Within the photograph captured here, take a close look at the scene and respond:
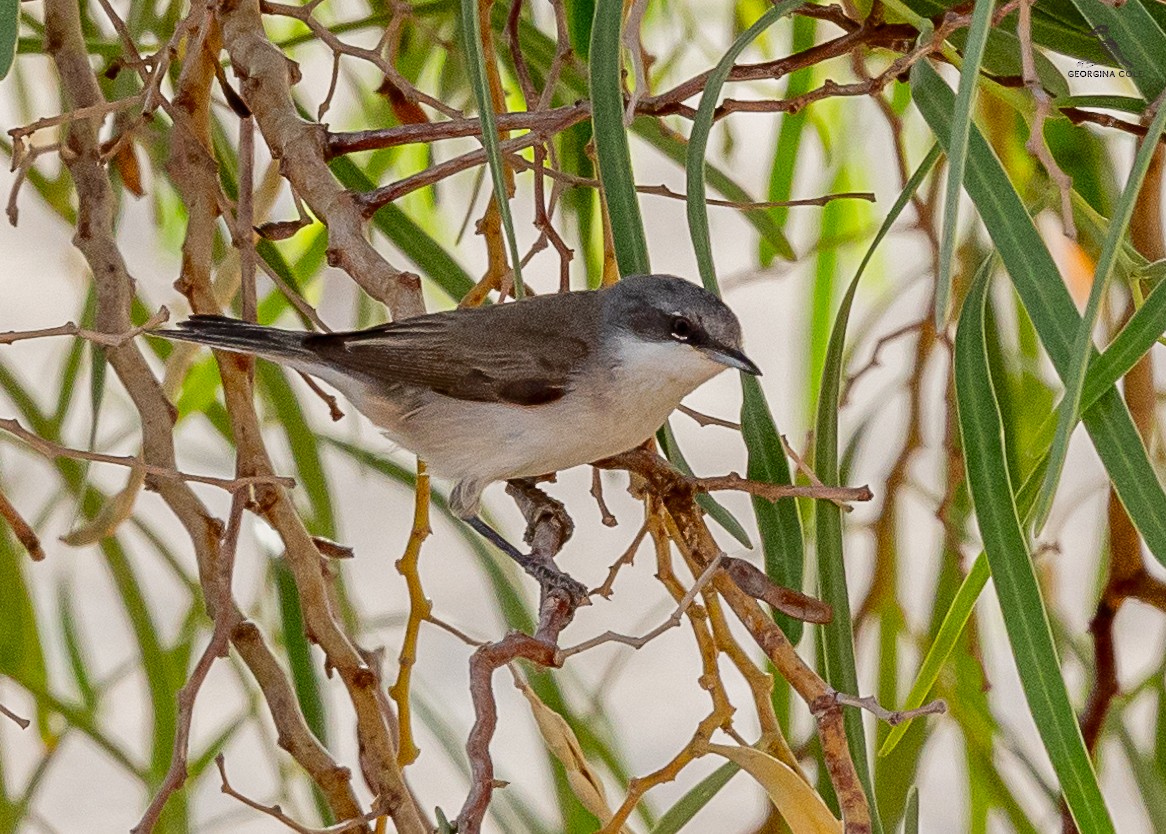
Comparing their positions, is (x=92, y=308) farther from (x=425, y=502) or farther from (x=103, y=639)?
(x=103, y=639)

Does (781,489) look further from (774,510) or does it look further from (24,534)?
(24,534)

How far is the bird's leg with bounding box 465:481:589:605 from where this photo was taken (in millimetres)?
1199

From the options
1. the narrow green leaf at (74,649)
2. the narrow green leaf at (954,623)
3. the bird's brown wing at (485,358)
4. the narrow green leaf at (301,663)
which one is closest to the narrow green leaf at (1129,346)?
the narrow green leaf at (954,623)

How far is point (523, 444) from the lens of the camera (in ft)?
4.67

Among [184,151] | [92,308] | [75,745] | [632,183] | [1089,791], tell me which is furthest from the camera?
[75,745]

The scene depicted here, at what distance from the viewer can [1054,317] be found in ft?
2.73

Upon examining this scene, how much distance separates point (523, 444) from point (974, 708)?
55 centimetres

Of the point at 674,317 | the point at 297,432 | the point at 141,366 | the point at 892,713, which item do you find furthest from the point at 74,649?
the point at 892,713

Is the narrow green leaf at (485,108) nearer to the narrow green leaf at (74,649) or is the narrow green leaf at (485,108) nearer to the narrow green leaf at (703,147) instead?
the narrow green leaf at (703,147)

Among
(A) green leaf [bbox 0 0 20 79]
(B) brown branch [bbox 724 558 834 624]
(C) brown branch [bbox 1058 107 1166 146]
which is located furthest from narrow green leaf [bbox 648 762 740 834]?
(A) green leaf [bbox 0 0 20 79]

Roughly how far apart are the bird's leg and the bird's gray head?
0.19 meters

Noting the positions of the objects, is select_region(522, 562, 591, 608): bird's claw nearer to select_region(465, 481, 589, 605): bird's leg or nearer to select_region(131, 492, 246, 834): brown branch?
select_region(465, 481, 589, 605): bird's leg

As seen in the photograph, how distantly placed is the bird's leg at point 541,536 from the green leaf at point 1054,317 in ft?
1.35

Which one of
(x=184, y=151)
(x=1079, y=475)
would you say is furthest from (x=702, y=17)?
(x=1079, y=475)
